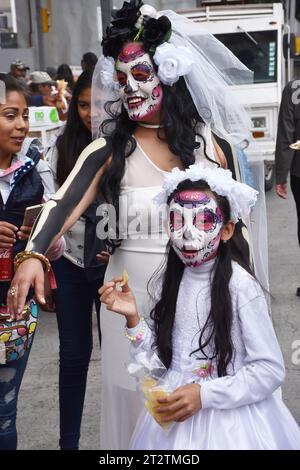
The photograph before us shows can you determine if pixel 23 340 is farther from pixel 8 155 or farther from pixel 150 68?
pixel 150 68

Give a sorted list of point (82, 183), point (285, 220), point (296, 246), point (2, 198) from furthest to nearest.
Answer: point (285, 220)
point (296, 246)
point (2, 198)
point (82, 183)

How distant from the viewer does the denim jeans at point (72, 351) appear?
408 cm

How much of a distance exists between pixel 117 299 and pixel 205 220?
376mm

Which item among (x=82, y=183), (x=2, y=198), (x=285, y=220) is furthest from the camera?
(x=285, y=220)

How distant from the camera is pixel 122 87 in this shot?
3420 mm

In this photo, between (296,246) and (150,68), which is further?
(296,246)

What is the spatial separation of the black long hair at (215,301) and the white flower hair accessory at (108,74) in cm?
89

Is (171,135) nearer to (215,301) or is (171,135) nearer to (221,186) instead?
(221,186)

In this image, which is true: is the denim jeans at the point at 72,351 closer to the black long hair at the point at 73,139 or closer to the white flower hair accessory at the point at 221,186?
the black long hair at the point at 73,139

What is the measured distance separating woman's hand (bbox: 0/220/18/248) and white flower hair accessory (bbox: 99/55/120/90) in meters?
0.71

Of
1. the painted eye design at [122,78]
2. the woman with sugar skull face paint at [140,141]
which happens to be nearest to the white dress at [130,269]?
the woman with sugar skull face paint at [140,141]

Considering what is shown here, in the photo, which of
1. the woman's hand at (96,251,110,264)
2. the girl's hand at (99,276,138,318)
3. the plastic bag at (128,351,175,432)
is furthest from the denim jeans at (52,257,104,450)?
the girl's hand at (99,276,138,318)

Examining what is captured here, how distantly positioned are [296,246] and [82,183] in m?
5.96

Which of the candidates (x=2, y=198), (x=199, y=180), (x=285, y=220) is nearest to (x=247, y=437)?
(x=199, y=180)
